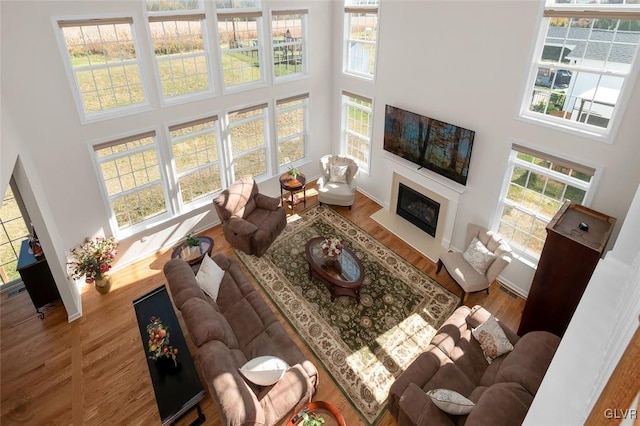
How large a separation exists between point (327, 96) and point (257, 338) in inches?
227

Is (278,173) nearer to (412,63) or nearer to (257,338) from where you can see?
(412,63)

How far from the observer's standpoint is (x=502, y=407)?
335cm

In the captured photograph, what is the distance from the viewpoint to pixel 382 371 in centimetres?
480

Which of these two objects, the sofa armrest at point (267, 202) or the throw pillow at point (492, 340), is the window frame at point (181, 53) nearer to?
the sofa armrest at point (267, 202)

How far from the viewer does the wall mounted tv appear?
593cm

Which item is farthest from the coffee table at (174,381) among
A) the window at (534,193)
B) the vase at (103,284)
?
the window at (534,193)

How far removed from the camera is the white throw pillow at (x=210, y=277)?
511 cm

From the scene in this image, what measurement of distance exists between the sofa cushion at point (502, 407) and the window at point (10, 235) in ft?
21.1

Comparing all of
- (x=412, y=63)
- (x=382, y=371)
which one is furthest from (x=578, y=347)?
(x=412, y=63)

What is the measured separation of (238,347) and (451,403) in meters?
2.44

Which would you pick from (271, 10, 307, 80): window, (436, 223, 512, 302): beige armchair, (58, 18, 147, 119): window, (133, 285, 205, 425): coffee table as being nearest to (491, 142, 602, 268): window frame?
(436, 223, 512, 302): beige armchair

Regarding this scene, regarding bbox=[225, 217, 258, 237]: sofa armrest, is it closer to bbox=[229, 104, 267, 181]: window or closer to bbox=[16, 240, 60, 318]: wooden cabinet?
bbox=[229, 104, 267, 181]: window

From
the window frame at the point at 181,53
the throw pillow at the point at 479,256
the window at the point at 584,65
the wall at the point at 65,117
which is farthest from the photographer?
the throw pillow at the point at 479,256

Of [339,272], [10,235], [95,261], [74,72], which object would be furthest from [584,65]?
[10,235]
